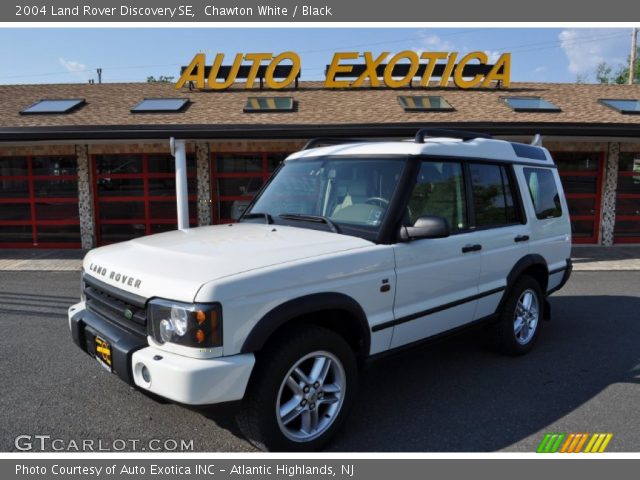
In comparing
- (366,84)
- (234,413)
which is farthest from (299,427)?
(366,84)

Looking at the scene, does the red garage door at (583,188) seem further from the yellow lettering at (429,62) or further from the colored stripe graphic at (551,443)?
the colored stripe graphic at (551,443)

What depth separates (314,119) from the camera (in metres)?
11.4

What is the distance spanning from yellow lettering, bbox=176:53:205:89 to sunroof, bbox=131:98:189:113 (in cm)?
150

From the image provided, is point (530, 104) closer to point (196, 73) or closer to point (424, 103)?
point (424, 103)

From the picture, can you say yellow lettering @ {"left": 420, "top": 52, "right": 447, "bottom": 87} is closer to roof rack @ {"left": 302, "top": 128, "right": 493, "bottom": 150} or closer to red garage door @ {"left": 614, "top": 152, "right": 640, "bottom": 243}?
red garage door @ {"left": 614, "top": 152, "right": 640, "bottom": 243}

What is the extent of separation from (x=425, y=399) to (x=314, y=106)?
10.2 m

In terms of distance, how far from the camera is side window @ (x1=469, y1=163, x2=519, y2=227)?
13.7ft

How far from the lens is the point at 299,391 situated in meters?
2.96

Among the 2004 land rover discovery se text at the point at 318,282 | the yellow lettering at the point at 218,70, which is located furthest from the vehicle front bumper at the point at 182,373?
the yellow lettering at the point at 218,70

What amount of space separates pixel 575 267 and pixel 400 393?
727 cm

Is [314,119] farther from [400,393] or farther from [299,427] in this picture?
[299,427]

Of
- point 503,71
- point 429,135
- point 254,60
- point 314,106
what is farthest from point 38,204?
point 503,71

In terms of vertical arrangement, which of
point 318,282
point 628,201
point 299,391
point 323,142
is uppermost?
point 323,142

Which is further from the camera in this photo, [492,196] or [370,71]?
[370,71]
